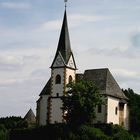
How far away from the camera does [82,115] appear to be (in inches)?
4033

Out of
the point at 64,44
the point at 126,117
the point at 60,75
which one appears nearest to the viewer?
the point at 60,75

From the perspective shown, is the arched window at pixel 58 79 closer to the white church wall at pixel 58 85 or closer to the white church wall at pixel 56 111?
the white church wall at pixel 58 85

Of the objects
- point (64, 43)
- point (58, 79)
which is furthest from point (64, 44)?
point (58, 79)

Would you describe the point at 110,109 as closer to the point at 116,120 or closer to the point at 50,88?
the point at 116,120

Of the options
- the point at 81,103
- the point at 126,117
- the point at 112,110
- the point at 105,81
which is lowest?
the point at 126,117

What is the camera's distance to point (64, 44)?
11456 centimetres

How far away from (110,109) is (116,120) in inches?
119

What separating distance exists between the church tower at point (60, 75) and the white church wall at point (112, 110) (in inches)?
313

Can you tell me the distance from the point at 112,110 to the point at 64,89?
8814 millimetres

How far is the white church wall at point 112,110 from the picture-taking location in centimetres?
10969

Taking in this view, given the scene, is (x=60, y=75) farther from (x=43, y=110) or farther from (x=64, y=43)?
(x=43, y=110)

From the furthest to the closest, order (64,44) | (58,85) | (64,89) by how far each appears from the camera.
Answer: (64,44) < (58,85) < (64,89)

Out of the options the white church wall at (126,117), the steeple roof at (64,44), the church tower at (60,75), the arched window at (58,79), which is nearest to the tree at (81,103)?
the church tower at (60,75)

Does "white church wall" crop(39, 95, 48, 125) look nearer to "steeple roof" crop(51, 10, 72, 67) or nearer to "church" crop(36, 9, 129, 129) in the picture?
"church" crop(36, 9, 129, 129)
